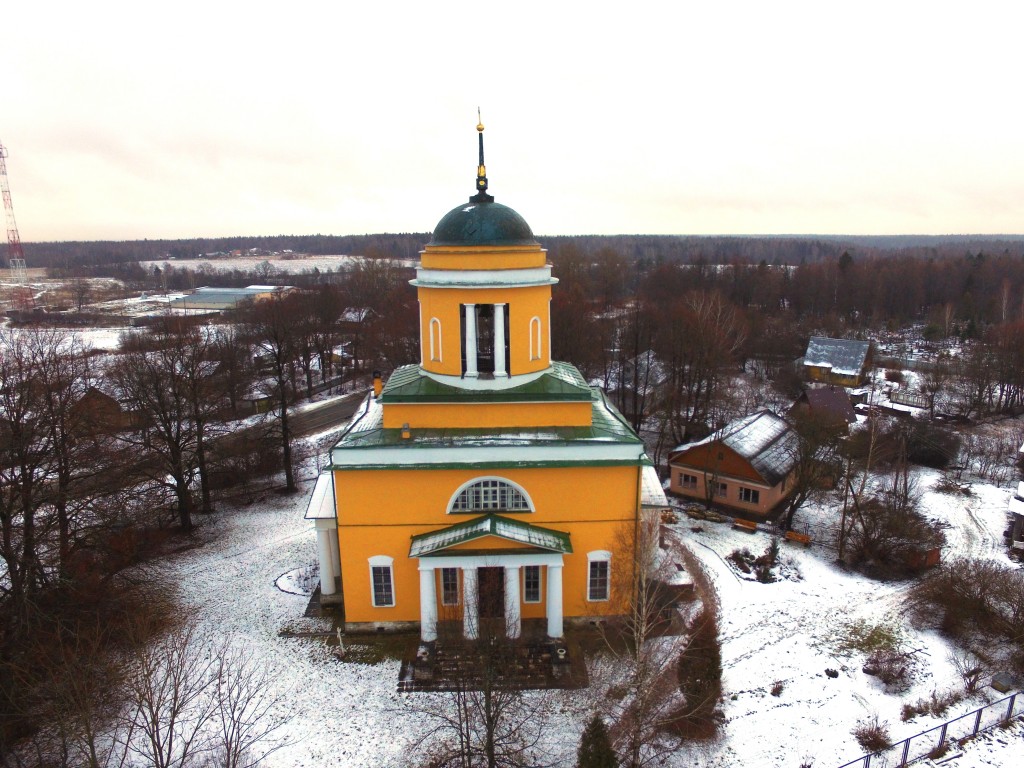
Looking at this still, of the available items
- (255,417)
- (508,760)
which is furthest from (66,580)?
(255,417)

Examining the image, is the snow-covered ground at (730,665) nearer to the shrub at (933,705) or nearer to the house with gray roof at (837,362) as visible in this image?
the shrub at (933,705)

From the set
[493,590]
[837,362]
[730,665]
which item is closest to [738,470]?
[730,665]

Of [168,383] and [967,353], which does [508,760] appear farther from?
[967,353]

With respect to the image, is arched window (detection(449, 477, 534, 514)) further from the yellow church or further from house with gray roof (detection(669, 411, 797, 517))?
house with gray roof (detection(669, 411, 797, 517))

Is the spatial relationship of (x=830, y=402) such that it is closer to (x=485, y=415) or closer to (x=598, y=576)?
(x=598, y=576)

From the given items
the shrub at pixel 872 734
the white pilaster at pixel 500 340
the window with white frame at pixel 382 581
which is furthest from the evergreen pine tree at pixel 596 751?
the white pilaster at pixel 500 340
